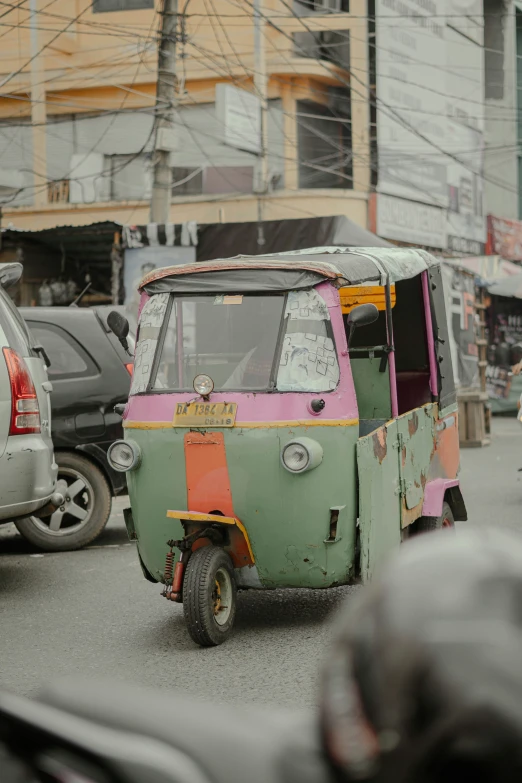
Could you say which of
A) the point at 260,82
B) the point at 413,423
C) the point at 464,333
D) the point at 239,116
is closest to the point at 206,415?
the point at 413,423

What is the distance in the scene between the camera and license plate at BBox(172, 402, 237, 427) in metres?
6.60

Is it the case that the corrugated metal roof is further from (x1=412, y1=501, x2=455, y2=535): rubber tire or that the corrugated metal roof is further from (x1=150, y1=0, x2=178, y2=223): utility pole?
(x1=412, y1=501, x2=455, y2=535): rubber tire

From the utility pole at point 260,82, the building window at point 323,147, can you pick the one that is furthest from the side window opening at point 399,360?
the building window at point 323,147

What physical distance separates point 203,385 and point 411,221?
23.8 m

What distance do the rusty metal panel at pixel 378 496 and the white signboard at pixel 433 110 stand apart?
69.9ft

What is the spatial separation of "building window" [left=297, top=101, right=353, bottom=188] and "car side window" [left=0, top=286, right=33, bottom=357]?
2051cm

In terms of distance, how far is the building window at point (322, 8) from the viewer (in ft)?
93.6

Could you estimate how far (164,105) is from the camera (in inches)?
714

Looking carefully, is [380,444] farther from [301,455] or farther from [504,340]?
[504,340]

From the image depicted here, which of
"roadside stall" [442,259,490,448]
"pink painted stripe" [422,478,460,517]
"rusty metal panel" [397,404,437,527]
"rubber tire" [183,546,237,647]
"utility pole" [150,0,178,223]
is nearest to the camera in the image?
"rubber tire" [183,546,237,647]

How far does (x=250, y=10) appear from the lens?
26578mm

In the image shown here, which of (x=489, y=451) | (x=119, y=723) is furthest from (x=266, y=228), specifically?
(x=119, y=723)

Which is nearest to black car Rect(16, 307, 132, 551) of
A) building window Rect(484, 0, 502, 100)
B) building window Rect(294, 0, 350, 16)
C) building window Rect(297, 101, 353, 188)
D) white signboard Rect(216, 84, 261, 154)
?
white signboard Rect(216, 84, 261, 154)

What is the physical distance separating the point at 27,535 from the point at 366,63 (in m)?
21.1
